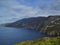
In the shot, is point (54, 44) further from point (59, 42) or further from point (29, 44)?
point (29, 44)

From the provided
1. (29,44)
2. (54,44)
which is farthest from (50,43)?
(29,44)

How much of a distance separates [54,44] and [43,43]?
10.0ft

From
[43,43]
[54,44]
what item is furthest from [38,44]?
[54,44]

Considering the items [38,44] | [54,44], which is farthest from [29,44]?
[54,44]

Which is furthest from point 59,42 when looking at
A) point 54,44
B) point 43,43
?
point 43,43

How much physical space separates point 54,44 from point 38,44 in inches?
174

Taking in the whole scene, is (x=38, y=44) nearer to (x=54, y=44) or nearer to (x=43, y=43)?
(x=43, y=43)

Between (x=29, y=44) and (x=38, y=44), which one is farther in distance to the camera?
(x=29, y=44)

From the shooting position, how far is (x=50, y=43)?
147 ft

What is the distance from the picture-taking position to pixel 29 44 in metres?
46.6

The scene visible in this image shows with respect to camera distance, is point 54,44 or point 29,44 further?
point 29,44

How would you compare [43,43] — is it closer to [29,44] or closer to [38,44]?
[38,44]

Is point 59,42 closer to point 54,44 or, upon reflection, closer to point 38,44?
point 54,44

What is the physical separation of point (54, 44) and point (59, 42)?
1.50 m
